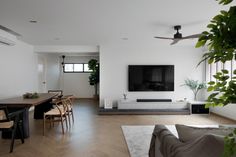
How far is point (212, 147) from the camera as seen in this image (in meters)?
1.27

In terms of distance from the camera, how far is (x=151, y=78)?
23.4 ft

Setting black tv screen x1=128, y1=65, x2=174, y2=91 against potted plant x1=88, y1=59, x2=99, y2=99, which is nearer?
black tv screen x1=128, y1=65, x2=174, y2=91

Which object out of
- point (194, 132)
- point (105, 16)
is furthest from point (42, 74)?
point (194, 132)

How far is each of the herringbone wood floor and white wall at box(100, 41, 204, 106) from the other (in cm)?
126

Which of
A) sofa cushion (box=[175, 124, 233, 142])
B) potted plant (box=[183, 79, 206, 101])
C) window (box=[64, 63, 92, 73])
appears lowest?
sofa cushion (box=[175, 124, 233, 142])

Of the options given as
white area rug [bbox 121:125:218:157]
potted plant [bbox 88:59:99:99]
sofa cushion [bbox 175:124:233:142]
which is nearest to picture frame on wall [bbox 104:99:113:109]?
white area rug [bbox 121:125:218:157]

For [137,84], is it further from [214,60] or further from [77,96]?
[214,60]

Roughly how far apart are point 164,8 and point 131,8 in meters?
0.56

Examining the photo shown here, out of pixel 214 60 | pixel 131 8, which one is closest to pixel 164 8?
pixel 131 8

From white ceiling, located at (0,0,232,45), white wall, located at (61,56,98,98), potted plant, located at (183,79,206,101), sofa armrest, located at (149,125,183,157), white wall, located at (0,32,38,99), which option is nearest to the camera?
sofa armrest, located at (149,125,183,157)

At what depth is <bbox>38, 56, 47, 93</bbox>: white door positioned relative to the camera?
323 inches

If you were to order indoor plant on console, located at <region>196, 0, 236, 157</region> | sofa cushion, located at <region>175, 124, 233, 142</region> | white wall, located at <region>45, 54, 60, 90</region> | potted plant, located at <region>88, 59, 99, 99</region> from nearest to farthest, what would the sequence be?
indoor plant on console, located at <region>196, 0, 236, 157</region>
sofa cushion, located at <region>175, 124, 233, 142</region>
white wall, located at <region>45, 54, 60, 90</region>
potted plant, located at <region>88, 59, 99, 99</region>

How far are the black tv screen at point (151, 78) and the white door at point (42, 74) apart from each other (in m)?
3.91

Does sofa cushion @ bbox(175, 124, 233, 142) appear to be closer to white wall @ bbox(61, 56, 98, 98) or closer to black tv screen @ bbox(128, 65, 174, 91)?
black tv screen @ bbox(128, 65, 174, 91)
